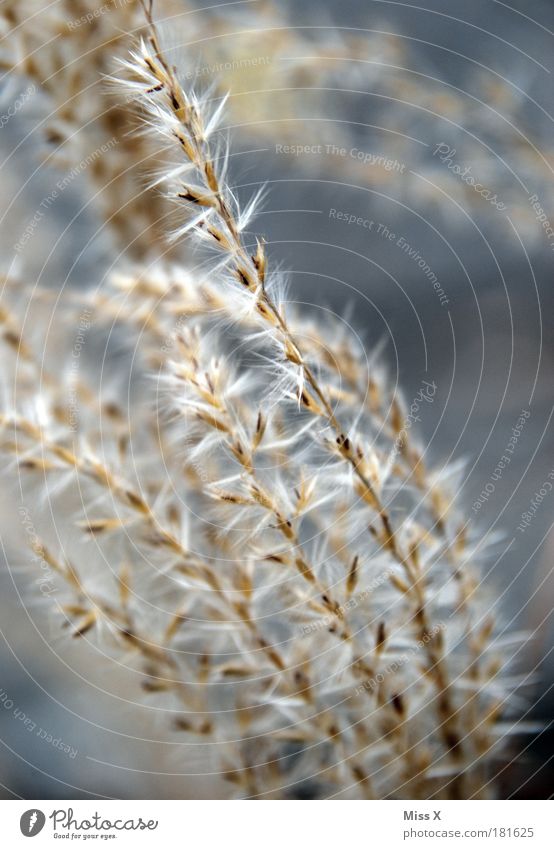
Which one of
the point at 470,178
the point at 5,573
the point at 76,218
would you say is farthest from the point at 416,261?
the point at 5,573

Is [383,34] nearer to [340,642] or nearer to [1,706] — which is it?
[340,642]
